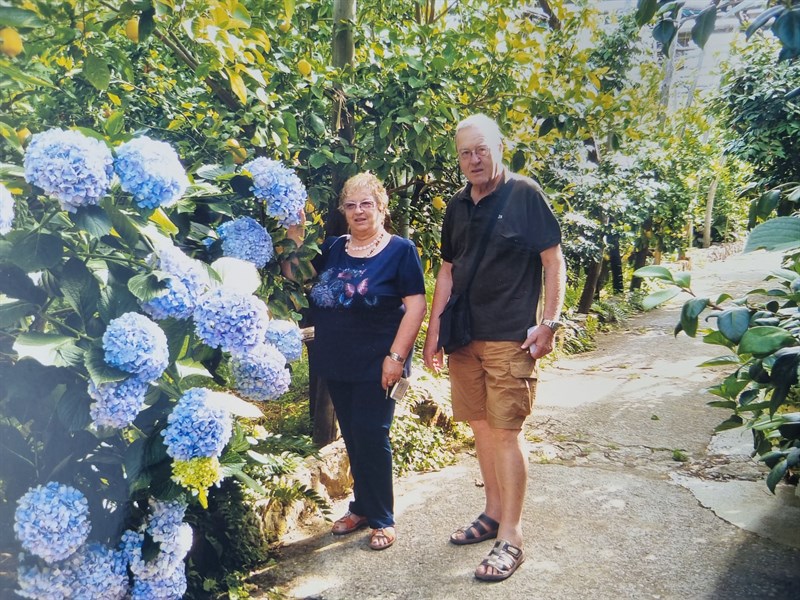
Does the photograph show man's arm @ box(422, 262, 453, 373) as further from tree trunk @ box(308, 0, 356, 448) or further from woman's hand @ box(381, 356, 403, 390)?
tree trunk @ box(308, 0, 356, 448)

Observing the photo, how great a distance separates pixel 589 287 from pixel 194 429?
8288 mm

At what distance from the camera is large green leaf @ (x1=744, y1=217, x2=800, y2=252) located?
155cm

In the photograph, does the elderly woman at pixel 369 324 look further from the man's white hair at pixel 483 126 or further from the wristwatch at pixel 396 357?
the man's white hair at pixel 483 126

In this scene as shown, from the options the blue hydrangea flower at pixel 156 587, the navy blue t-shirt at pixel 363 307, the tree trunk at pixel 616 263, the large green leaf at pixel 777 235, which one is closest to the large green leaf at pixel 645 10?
the large green leaf at pixel 777 235

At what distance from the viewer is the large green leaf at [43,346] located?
1651 millimetres

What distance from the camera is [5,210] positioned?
1.58 meters

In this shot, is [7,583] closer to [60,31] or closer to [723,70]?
[60,31]

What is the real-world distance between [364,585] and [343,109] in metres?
2.12

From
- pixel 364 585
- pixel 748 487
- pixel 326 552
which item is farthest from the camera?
pixel 748 487

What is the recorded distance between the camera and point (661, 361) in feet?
24.7

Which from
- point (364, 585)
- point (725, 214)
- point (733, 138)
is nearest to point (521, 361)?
point (364, 585)

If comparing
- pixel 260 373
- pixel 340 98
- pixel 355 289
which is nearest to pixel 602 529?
pixel 355 289

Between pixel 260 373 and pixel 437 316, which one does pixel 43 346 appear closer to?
pixel 260 373

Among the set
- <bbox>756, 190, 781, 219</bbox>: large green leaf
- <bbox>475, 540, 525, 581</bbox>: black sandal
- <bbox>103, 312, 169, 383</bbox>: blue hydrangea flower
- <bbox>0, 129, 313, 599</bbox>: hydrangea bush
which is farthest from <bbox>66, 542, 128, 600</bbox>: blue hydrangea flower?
<bbox>756, 190, 781, 219</bbox>: large green leaf
